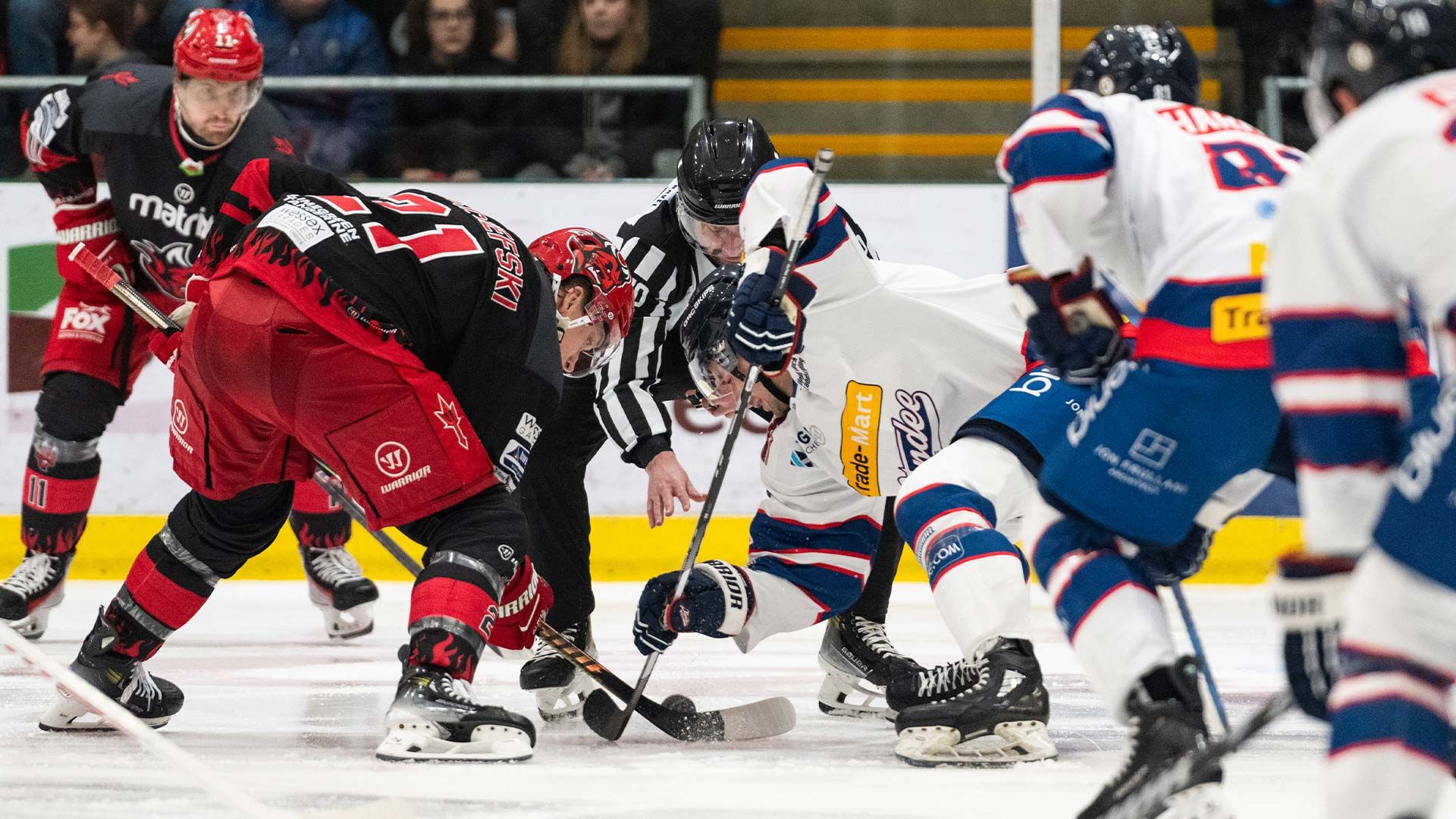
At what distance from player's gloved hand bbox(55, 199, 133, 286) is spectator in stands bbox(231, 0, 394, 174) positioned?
134 cm

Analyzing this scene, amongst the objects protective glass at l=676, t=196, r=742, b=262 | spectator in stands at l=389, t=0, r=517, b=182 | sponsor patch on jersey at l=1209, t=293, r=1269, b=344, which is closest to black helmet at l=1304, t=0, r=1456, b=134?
sponsor patch on jersey at l=1209, t=293, r=1269, b=344

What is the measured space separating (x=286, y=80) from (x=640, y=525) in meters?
1.88

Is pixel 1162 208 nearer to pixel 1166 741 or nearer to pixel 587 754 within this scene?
pixel 1166 741

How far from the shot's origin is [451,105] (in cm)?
530

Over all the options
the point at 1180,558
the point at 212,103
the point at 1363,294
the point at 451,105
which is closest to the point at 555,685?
the point at 1180,558

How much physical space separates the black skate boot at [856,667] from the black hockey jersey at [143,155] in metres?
1.79

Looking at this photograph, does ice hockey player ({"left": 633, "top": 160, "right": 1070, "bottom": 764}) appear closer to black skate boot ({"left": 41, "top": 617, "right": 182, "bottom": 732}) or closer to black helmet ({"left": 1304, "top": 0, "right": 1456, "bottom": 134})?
black skate boot ({"left": 41, "top": 617, "right": 182, "bottom": 732})

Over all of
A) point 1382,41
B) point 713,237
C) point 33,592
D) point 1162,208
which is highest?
point 1382,41

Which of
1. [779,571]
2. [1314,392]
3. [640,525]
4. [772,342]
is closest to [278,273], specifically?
[772,342]

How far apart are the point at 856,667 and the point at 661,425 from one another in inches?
25.0

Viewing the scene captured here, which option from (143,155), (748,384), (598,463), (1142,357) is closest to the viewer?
(1142,357)

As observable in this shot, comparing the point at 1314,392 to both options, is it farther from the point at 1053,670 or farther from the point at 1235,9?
the point at 1235,9

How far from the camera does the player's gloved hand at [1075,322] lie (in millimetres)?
1997

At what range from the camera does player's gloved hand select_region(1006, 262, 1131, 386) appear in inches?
78.6
